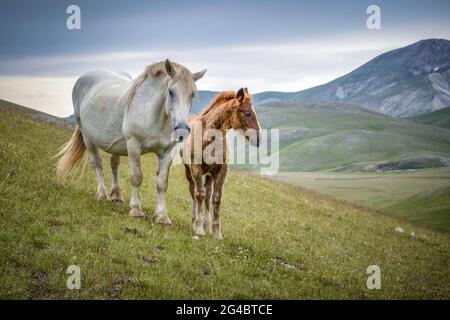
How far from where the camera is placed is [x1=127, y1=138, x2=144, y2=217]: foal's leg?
12250 millimetres

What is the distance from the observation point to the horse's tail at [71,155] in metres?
14.7

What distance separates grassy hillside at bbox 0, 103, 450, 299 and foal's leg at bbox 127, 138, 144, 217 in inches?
17.6

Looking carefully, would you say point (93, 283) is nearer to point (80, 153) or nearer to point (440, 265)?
point (80, 153)

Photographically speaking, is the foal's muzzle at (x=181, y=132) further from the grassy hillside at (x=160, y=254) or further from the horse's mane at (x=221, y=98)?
the horse's mane at (x=221, y=98)

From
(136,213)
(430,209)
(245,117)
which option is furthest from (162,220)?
(430,209)

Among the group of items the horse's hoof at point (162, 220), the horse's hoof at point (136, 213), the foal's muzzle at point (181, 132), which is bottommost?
the horse's hoof at point (162, 220)

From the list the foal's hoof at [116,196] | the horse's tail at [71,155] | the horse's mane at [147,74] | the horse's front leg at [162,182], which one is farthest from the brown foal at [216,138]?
the horse's tail at [71,155]

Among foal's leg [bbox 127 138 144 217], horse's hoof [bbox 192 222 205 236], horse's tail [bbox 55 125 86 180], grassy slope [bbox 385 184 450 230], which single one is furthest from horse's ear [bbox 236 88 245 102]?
grassy slope [bbox 385 184 450 230]

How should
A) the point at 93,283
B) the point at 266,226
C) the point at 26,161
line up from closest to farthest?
the point at 93,283, the point at 26,161, the point at 266,226

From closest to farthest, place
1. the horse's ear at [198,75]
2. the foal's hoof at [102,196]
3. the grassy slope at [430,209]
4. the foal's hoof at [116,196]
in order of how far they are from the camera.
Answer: the horse's ear at [198,75]
the foal's hoof at [102,196]
the foal's hoof at [116,196]
the grassy slope at [430,209]

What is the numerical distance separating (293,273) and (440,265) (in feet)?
36.3
